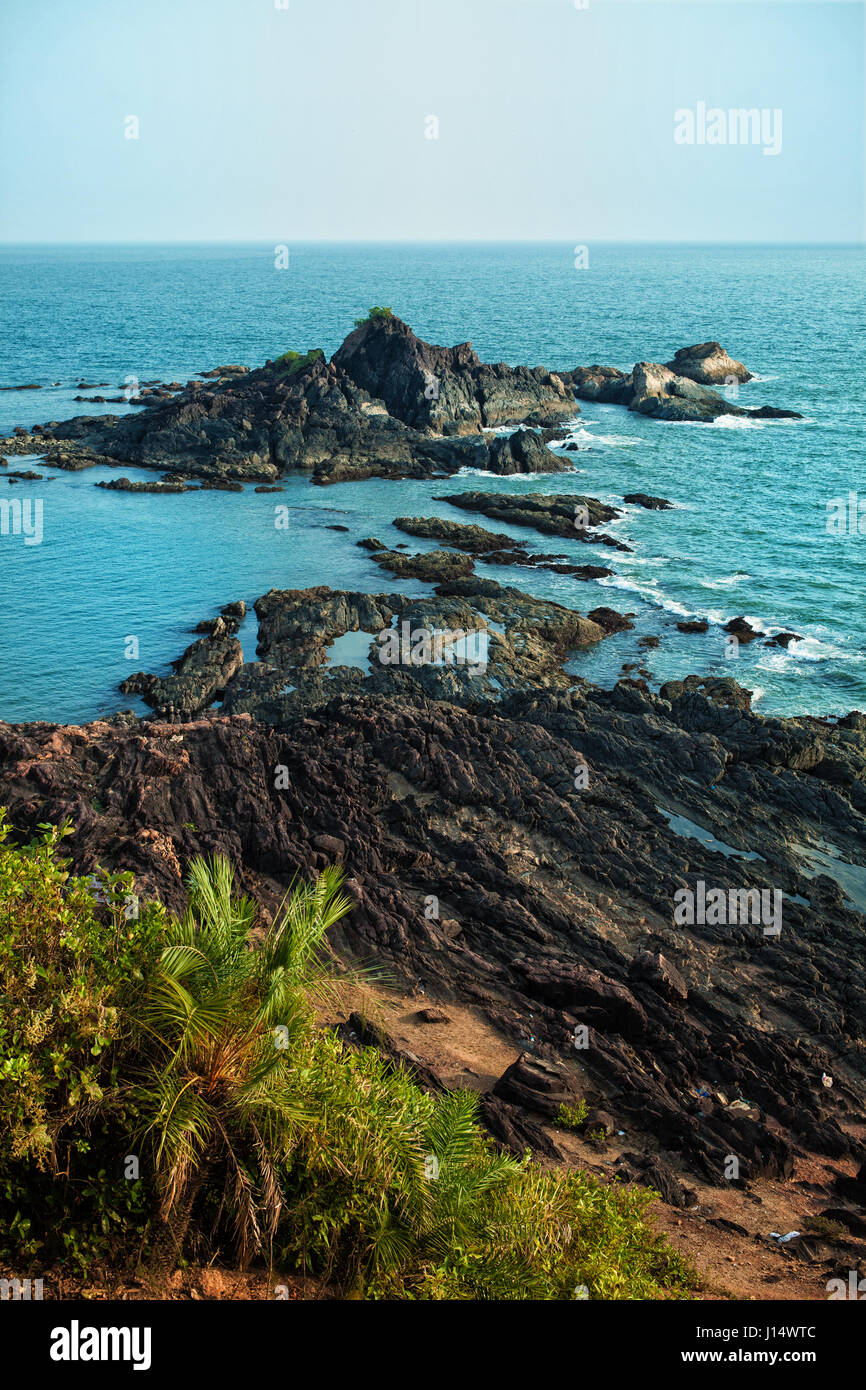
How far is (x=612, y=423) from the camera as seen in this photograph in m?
88.8

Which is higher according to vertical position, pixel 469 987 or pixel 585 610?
pixel 585 610

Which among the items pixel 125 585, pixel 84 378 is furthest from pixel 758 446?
pixel 84 378

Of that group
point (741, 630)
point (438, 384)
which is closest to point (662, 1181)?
point (741, 630)

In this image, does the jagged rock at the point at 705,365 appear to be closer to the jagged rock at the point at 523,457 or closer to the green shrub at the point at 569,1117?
the jagged rock at the point at 523,457

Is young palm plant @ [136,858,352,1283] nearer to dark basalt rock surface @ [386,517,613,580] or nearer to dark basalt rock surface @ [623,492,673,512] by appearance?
dark basalt rock surface @ [386,517,613,580]

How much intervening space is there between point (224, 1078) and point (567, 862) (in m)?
17.5

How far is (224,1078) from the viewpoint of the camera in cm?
1077

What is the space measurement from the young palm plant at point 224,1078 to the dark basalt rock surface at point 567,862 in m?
7.81

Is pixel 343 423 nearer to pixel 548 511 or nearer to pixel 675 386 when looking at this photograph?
pixel 548 511

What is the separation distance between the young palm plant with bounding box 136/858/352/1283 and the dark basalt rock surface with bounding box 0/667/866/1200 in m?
7.81

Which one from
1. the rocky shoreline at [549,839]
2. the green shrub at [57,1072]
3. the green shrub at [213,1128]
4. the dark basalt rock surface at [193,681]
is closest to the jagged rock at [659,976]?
the rocky shoreline at [549,839]
